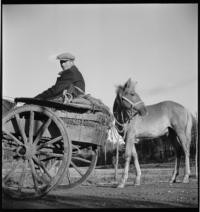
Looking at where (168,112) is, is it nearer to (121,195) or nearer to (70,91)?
(121,195)

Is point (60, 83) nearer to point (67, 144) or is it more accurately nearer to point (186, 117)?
point (67, 144)

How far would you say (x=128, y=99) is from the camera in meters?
7.76

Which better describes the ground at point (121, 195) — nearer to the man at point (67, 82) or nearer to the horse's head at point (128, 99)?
the horse's head at point (128, 99)

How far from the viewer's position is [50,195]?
6.19 m

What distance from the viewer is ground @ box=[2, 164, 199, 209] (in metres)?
5.77

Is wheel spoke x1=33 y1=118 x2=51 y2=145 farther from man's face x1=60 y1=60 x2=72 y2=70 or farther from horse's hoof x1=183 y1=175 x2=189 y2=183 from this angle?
horse's hoof x1=183 y1=175 x2=189 y2=183

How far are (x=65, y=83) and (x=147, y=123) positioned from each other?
2.33 m

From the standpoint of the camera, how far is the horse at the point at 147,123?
7.73 meters

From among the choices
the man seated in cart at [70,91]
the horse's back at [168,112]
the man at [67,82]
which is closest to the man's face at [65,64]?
the man at [67,82]

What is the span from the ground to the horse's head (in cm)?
117

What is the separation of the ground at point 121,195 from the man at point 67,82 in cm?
145

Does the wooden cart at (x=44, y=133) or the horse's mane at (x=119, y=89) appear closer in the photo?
the wooden cart at (x=44, y=133)

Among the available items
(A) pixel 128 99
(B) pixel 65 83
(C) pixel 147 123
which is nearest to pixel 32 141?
(B) pixel 65 83

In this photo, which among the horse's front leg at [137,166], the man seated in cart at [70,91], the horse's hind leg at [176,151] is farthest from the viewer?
the horse's hind leg at [176,151]
